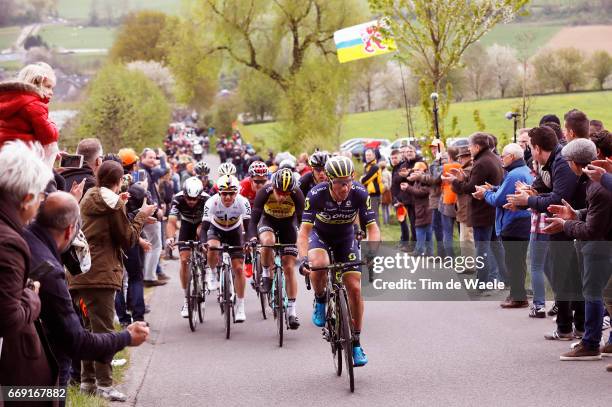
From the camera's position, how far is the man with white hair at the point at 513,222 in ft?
40.7

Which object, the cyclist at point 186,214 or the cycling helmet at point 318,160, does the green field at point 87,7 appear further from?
the cycling helmet at point 318,160

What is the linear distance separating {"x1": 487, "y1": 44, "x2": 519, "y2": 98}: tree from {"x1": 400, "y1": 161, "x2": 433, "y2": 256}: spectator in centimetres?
3185

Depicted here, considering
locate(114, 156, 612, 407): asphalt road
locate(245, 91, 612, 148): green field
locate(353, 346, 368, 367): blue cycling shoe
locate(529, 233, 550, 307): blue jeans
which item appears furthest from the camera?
locate(245, 91, 612, 148): green field

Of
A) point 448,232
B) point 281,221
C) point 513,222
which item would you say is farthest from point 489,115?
point 281,221

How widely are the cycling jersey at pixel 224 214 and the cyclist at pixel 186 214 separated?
1.92 ft

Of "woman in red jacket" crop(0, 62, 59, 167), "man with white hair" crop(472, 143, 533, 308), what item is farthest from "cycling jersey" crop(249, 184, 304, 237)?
"woman in red jacket" crop(0, 62, 59, 167)

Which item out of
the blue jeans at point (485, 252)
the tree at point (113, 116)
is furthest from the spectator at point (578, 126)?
the tree at point (113, 116)

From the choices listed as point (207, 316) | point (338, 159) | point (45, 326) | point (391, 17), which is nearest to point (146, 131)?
point (391, 17)

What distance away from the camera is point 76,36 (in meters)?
165

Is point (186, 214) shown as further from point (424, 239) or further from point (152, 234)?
point (424, 239)

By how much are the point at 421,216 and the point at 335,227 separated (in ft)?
26.0

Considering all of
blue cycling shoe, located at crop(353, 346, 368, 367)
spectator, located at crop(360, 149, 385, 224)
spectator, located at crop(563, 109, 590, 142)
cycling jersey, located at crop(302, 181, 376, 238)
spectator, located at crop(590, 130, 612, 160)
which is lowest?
blue cycling shoe, located at crop(353, 346, 368, 367)

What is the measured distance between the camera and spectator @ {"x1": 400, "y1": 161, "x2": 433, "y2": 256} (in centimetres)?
1775

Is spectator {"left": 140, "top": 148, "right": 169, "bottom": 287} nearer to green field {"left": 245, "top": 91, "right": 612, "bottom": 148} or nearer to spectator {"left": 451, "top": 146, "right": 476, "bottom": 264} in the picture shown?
spectator {"left": 451, "top": 146, "right": 476, "bottom": 264}
